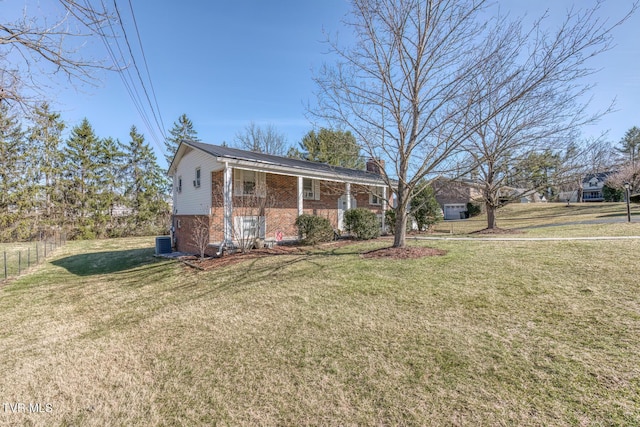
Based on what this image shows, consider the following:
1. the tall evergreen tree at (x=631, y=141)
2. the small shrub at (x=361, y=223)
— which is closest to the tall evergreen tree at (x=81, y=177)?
the small shrub at (x=361, y=223)

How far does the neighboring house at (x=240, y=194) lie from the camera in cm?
1068

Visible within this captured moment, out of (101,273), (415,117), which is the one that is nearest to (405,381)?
(415,117)

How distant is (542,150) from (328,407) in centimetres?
1058

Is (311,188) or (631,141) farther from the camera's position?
(631,141)

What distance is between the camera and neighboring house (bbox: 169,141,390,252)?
1068cm

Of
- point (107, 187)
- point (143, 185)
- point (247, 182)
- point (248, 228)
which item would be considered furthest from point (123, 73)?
point (143, 185)

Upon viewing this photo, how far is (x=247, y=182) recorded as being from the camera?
487 inches

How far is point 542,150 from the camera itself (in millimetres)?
9266

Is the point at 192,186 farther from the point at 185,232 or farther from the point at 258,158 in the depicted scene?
the point at 258,158

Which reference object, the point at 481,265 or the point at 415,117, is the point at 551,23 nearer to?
the point at 415,117

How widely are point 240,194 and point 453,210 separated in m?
34.8

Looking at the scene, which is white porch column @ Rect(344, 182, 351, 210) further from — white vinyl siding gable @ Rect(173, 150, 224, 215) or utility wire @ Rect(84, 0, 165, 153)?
utility wire @ Rect(84, 0, 165, 153)

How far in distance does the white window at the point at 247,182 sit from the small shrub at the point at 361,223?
3997 mm

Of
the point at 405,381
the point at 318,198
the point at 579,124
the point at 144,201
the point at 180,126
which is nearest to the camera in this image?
the point at 405,381
